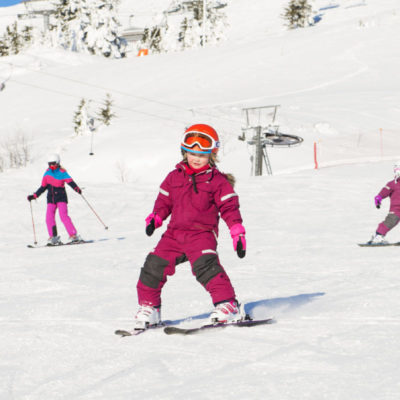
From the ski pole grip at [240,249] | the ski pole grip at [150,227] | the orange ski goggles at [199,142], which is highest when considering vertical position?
the orange ski goggles at [199,142]

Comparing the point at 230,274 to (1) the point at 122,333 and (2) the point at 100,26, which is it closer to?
(1) the point at 122,333

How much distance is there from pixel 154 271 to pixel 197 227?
0.43 meters

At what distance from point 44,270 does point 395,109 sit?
3624 cm

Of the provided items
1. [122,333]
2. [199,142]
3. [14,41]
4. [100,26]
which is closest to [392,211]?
[199,142]

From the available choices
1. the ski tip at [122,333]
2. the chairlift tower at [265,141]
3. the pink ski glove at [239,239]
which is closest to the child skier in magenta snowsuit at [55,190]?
the ski tip at [122,333]

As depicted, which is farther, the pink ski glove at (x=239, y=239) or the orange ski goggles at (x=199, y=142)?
the orange ski goggles at (x=199, y=142)

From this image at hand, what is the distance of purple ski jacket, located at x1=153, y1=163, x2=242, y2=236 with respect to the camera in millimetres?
4242

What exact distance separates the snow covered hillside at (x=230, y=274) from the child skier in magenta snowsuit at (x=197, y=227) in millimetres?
259

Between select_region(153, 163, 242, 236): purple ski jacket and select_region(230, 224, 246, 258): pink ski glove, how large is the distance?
0.06 meters

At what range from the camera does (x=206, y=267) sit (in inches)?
166

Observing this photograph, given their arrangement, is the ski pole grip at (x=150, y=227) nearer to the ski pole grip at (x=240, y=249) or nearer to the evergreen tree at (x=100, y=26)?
the ski pole grip at (x=240, y=249)

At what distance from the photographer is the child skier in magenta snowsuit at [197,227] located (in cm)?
422

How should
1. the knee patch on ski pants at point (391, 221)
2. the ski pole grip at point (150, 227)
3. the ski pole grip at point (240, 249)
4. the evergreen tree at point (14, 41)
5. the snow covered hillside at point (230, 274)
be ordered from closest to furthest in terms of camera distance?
the snow covered hillside at point (230, 274) < the ski pole grip at point (240, 249) < the ski pole grip at point (150, 227) < the knee patch on ski pants at point (391, 221) < the evergreen tree at point (14, 41)

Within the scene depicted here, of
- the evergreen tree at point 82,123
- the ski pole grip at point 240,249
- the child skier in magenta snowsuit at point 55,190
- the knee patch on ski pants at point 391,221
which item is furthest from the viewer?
the evergreen tree at point 82,123
